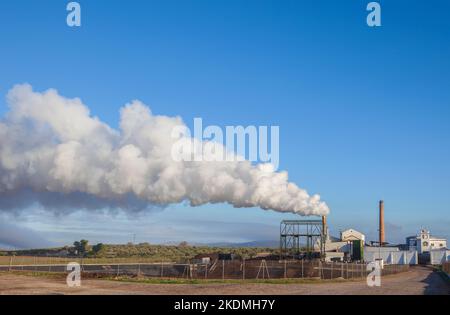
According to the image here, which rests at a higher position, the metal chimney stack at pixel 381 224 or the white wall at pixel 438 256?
the metal chimney stack at pixel 381 224

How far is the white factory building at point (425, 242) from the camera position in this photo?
12081 centimetres

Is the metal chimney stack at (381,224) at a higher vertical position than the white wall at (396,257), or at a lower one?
higher

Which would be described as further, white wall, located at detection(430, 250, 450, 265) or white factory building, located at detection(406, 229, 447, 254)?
white factory building, located at detection(406, 229, 447, 254)

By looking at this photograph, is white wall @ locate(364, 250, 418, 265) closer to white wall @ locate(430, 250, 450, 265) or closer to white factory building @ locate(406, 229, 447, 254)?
white wall @ locate(430, 250, 450, 265)

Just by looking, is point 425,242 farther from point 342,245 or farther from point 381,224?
point 342,245

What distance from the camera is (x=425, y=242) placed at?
123 meters

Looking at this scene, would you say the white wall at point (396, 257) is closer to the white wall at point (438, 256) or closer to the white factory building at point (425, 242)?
the white wall at point (438, 256)

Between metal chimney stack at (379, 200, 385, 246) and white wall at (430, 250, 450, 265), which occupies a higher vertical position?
metal chimney stack at (379, 200, 385, 246)

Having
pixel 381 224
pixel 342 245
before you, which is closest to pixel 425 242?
pixel 381 224

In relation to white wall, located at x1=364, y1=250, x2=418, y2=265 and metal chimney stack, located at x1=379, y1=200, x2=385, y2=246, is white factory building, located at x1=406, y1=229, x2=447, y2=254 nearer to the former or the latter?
metal chimney stack, located at x1=379, y1=200, x2=385, y2=246

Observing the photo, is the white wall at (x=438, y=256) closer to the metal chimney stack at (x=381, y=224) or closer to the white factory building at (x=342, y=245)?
the white factory building at (x=342, y=245)

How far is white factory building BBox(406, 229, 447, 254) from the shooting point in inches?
4756

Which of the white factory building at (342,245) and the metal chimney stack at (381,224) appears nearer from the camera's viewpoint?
the white factory building at (342,245)
